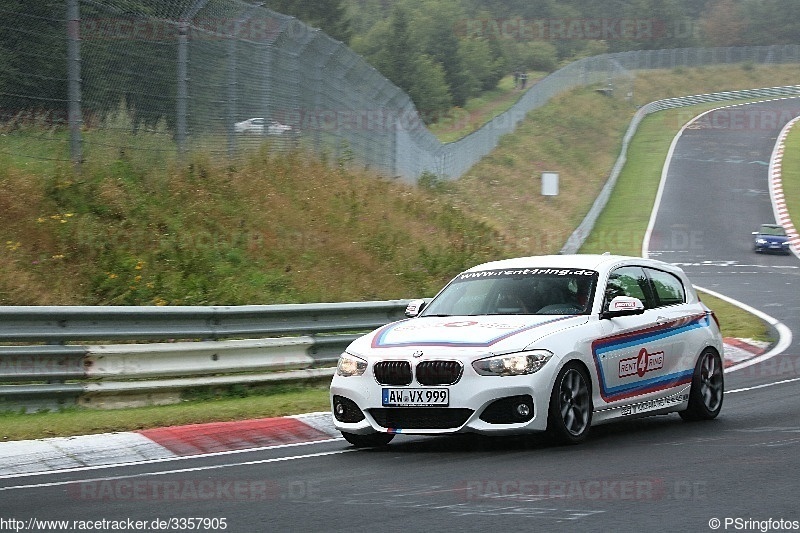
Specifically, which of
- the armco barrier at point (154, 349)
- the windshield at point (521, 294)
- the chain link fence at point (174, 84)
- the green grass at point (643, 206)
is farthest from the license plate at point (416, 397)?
the green grass at point (643, 206)

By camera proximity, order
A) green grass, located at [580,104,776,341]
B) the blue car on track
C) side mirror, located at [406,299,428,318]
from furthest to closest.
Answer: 1. the blue car on track
2. green grass, located at [580,104,776,341]
3. side mirror, located at [406,299,428,318]

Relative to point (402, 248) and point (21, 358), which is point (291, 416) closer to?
point (21, 358)

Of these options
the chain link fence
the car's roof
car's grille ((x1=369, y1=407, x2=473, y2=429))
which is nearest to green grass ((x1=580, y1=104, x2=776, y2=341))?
the chain link fence

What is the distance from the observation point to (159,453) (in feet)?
32.5

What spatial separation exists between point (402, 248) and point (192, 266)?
599cm

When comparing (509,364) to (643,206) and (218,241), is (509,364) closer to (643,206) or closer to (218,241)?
(218,241)

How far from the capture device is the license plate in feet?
30.8

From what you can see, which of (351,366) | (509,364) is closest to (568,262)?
(509,364)

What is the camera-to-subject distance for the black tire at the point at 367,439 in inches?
393

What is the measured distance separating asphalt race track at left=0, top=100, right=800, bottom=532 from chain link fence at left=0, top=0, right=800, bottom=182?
8.18 m

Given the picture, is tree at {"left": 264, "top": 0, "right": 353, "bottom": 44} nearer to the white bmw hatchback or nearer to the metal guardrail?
the metal guardrail

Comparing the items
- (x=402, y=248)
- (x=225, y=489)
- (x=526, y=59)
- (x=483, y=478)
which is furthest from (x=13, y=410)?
(x=526, y=59)

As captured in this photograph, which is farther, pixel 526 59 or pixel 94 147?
pixel 526 59

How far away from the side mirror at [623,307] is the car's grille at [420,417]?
1775 millimetres
